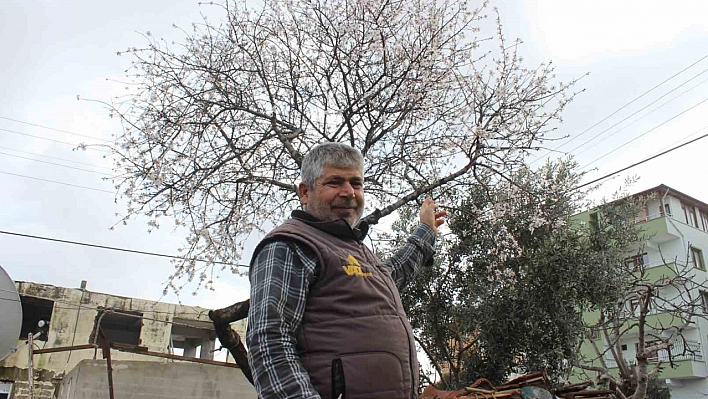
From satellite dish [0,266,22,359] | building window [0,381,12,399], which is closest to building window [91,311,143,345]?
building window [0,381,12,399]

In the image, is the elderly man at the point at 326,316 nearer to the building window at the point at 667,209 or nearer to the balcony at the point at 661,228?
the balcony at the point at 661,228

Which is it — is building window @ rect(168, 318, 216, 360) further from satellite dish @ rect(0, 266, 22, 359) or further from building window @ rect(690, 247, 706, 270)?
building window @ rect(690, 247, 706, 270)

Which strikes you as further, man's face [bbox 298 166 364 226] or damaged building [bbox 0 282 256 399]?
damaged building [bbox 0 282 256 399]

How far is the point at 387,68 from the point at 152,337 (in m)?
18.6

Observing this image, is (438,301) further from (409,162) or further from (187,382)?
(187,382)

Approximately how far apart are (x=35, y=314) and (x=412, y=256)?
74.5 ft

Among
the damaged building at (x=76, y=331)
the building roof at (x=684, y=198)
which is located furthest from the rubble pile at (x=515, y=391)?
the building roof at (x=684, y=198)

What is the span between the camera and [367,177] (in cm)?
717

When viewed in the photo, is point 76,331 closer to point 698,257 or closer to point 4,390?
point 4,390

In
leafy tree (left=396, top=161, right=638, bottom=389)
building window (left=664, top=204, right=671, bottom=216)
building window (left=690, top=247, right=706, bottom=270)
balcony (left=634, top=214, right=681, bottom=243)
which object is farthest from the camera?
building window (left=664, top=204, right=671, bottom=216)

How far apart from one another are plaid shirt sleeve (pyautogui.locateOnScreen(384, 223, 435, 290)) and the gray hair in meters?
0.70

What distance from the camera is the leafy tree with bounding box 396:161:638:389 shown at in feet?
26.5

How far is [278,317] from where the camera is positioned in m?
1.69

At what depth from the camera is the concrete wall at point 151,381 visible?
915 centimetres
